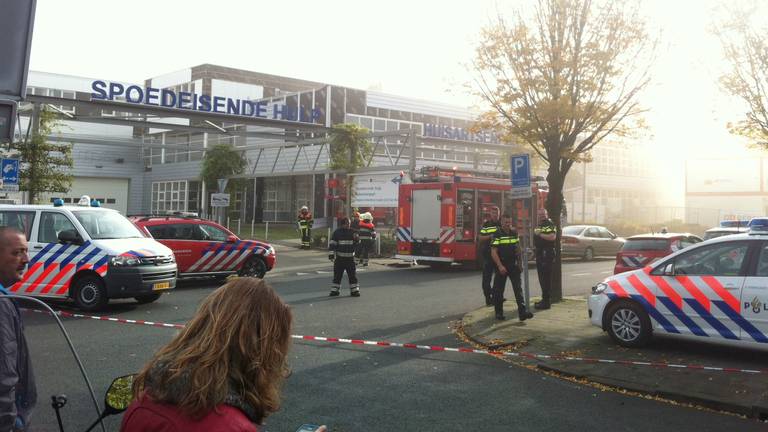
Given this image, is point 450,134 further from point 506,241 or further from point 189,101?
point 506,241

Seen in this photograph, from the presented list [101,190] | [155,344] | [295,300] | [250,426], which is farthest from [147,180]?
[250,426]

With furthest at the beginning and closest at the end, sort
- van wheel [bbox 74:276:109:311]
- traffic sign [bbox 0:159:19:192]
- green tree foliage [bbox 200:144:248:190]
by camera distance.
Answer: green tree foliage [bbox 200:144:248:190], traffic sign [bbox 0:159:19:192], van wheel [bbox 74:276:109:311]

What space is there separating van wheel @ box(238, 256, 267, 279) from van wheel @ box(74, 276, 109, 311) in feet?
16.3

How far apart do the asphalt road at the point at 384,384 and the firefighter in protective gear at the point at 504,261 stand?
0.90 m

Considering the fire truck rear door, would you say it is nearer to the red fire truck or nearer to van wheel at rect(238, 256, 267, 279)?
the red fire truck

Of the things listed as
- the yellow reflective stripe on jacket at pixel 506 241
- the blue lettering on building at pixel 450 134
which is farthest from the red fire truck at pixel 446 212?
the blue lettering on building at pixel 450 134

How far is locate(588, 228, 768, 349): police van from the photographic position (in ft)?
24.2

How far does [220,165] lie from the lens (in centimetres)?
3225

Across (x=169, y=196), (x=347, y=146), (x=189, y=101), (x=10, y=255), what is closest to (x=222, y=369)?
(x=10, y=255)

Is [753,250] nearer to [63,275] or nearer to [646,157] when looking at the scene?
[63,275]

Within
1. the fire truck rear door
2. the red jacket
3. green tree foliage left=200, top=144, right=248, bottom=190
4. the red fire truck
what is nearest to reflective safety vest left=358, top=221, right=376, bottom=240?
the red fire truck

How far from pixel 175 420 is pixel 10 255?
2.10 meters

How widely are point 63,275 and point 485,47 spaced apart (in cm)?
858

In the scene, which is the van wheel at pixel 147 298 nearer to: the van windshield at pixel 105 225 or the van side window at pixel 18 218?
the van windshield at pixel 105 225
